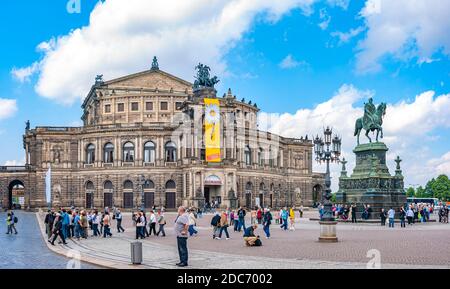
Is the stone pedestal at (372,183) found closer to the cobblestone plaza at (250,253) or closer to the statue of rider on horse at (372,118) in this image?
the statue of rider on horse at (372,118)

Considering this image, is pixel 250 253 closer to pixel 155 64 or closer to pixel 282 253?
pixel 282 253

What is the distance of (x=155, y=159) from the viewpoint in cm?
8431

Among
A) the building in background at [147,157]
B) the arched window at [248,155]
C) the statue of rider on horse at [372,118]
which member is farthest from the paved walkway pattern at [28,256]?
the arched window at [248,155]

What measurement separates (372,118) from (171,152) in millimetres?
43225

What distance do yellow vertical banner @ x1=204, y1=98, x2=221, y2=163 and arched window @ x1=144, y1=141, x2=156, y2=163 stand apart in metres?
9.29

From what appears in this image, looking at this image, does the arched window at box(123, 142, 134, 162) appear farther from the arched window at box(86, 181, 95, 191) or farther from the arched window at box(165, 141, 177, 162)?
the arched window at box(86, 181, 95, 191)

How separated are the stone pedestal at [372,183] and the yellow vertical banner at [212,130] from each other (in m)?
34.3

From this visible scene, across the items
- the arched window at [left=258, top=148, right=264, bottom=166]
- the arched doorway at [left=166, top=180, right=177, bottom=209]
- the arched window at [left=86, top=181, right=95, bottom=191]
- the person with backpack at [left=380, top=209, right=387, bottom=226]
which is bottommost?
the person with backpack at [left=380, top=209, right=387, bottom=226]

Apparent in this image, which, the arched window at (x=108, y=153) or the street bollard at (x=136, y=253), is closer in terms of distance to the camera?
the street bollard at (x=136, y=253)

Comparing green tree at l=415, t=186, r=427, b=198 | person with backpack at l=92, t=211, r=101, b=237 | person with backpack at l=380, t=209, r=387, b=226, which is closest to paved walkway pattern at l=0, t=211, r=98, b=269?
person with backpack at l=92, t=211, r=101, b=237

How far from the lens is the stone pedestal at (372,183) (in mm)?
45656

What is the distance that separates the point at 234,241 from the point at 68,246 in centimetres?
859

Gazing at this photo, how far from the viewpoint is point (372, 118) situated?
47.7 meters

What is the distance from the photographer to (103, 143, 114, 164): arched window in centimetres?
8594
